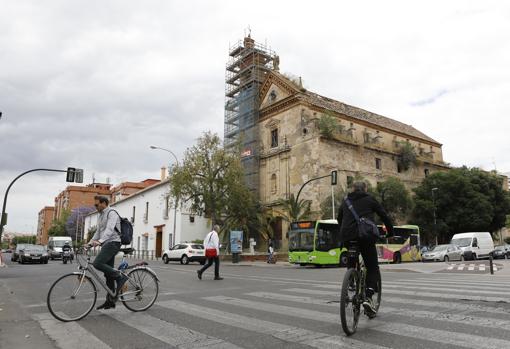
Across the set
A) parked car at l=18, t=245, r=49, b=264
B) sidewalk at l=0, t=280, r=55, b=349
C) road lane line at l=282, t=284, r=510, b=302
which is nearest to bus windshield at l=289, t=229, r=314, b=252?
road lane line at l=282, t=284, r=510, b=302

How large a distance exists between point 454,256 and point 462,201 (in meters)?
16.4

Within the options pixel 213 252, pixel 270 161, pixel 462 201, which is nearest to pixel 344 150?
pixel 270 161

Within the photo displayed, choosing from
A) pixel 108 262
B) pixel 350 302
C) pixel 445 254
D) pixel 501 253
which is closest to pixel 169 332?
pixel 108 262

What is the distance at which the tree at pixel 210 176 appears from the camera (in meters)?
34.0

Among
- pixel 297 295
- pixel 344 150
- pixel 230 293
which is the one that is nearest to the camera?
pixel 297 295

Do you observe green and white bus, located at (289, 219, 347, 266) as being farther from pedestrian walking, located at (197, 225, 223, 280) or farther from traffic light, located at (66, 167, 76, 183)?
traffic light, located at (66, 167, 76, 183)

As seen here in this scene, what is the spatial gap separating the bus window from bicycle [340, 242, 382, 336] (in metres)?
19.7

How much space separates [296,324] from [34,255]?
29.1 m

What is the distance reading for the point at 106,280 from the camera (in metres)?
6.77

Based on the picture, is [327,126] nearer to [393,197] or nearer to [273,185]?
[273,185]

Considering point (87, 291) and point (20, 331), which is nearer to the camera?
point (20, 331)

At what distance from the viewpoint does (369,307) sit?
539 centimetres

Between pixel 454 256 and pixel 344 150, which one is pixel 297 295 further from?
pixel 344 150

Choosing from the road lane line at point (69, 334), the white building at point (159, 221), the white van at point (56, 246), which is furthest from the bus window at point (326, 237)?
the white van at point (56, 246)
